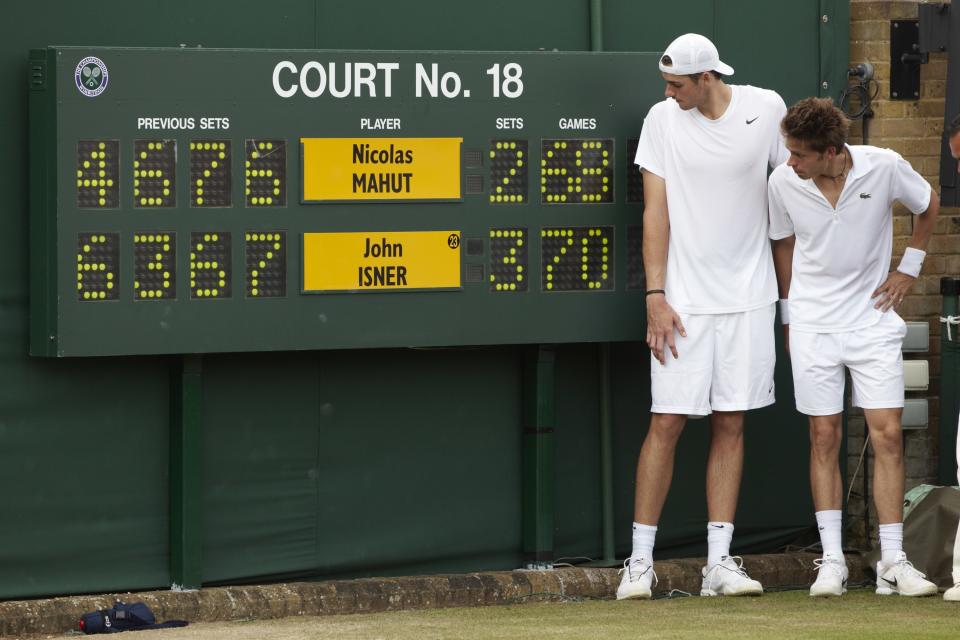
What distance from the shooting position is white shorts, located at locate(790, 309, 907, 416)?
268 inches

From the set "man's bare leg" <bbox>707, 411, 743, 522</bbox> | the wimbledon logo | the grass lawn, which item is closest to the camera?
the grass lawn

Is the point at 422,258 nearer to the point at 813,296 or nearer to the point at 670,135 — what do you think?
the point at 670,135

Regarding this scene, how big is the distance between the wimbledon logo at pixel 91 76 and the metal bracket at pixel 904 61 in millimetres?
3573

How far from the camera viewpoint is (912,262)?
22.9ft

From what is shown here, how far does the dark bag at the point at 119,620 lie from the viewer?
21.8 ft

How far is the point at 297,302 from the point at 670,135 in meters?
1.61

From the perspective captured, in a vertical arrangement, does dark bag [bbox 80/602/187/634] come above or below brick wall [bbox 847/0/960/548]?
below

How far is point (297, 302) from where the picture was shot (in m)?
6.91

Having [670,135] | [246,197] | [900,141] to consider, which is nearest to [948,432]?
[900,141]

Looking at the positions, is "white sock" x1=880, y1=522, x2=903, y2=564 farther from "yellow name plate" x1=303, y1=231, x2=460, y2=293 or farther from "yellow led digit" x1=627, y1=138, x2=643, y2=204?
"yellow name plate" x1=303, y1=231, x2=460, y2=293

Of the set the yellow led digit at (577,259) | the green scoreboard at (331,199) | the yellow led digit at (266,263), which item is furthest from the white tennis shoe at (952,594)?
the yellow led digit at (266,263)

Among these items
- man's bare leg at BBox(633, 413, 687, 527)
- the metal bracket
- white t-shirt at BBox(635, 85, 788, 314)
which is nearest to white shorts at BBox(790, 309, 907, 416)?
white t-shirt at BBox(635, 85, 788, 314)

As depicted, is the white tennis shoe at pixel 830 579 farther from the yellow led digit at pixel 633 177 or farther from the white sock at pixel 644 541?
the yellow led digit at pixel 633 177

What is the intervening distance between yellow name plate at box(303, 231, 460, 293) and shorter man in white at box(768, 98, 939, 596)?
4.33ft
